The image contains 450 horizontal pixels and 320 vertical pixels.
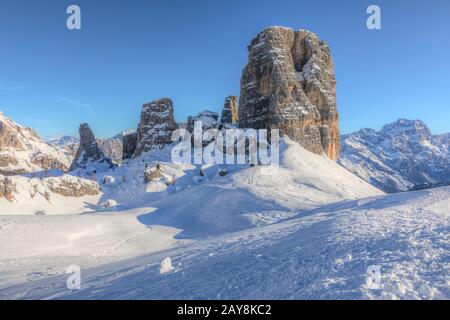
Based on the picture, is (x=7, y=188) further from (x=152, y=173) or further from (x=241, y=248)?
(x=241, y=248)

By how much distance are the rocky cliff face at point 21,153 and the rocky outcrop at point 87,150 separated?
29244mm

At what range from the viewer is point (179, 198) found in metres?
44.3

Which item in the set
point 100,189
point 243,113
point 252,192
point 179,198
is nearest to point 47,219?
point 179,198

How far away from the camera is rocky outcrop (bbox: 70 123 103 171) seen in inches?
3740

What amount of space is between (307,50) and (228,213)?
57.8 metres

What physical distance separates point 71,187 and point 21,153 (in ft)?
349

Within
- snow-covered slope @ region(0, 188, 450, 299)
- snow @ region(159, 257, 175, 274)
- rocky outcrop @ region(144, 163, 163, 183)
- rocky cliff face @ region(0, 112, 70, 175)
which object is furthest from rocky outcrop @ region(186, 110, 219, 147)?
snow @ region(159, 257, 175, 274)

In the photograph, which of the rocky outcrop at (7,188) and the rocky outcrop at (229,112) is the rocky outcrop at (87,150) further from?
the rocky outcrop at (7,188)

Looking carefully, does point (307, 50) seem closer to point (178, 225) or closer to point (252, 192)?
point (252, 192)

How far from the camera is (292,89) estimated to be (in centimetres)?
7181

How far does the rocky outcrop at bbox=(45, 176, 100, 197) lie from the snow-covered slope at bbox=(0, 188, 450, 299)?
4334 centimetres

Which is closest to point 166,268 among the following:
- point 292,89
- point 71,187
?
point 71,187

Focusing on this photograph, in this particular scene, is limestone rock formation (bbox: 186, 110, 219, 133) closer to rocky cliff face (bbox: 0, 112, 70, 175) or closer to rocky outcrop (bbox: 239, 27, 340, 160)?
rocky outcrop (bbox: 239, 27, 340, 160)

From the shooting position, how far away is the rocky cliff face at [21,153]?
411 ft
